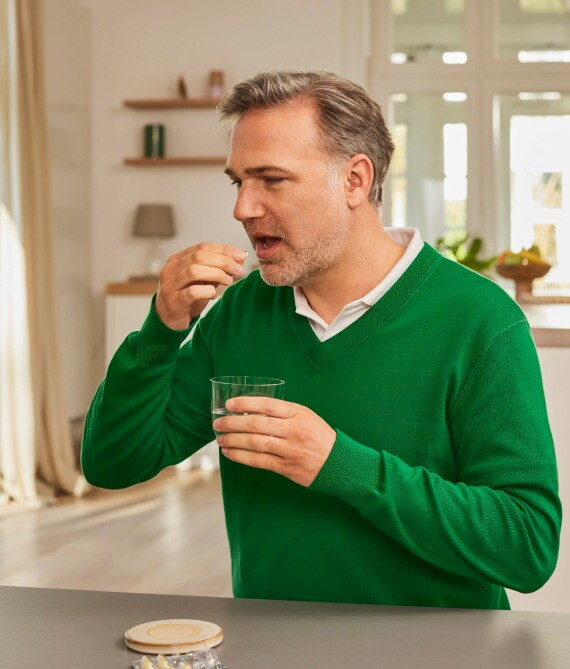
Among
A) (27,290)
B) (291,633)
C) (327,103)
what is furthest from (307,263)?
(27,290)

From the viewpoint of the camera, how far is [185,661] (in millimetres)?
1003

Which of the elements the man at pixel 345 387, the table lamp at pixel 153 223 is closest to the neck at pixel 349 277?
the man at pixel 345 387

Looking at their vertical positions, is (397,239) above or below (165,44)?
below

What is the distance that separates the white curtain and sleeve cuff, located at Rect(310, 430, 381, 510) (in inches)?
150

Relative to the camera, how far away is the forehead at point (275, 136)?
60.3 inches

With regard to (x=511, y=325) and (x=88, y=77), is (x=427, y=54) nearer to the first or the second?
(x=88, y=77)

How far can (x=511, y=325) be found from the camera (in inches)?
58.4

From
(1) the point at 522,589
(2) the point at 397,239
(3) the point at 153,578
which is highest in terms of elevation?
(2) the point at 397,239

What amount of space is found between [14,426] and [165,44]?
2749 mm

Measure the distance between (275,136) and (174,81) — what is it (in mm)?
5028

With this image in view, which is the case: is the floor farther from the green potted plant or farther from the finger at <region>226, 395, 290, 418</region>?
the finger at <region>226, 395, 290, 418</region>

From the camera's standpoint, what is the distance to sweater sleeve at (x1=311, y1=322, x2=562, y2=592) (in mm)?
1278

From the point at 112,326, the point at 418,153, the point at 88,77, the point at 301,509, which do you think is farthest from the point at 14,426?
the point at 301,509

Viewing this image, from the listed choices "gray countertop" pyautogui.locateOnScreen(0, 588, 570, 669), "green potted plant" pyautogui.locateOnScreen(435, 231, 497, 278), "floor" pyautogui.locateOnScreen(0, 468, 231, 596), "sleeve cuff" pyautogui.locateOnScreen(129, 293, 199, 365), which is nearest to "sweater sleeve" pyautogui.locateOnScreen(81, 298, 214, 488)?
"sleeve cuff" pyautogui.locateOnScreen(129, 293, 199, 365)
